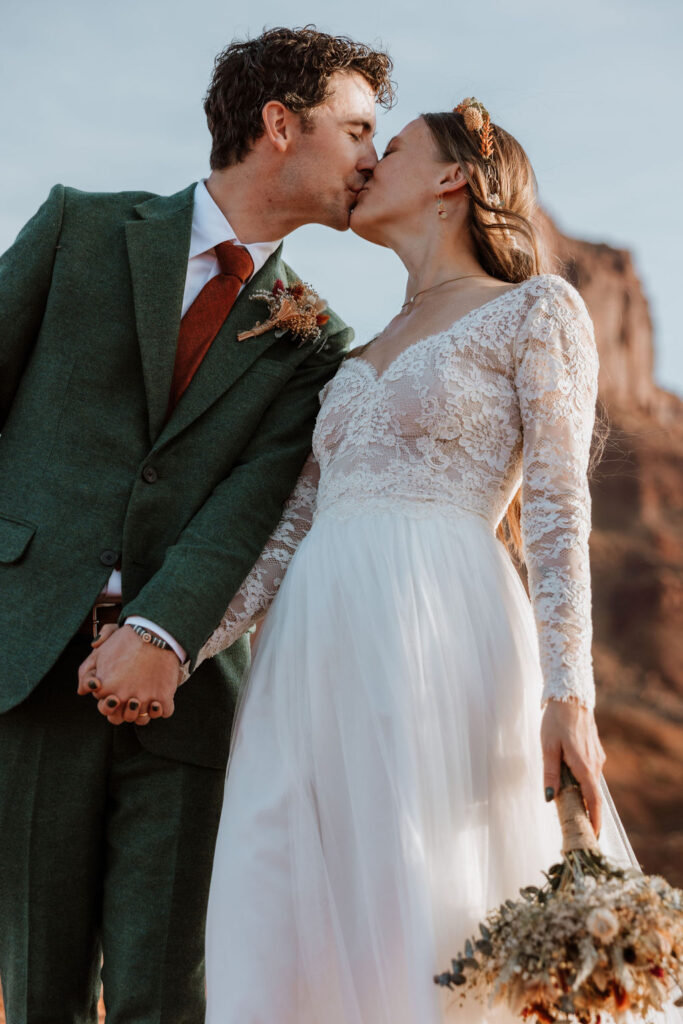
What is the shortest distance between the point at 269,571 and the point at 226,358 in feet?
1.90

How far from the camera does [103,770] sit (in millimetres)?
2758

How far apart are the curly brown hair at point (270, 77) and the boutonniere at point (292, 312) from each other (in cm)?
49

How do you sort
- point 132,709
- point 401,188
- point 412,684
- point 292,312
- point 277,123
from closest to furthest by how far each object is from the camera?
1. point 412,684
2. point 132,709
3. point 292,312
4. point 401,188
5. point 277,123

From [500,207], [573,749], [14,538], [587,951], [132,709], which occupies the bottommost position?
[587,951]

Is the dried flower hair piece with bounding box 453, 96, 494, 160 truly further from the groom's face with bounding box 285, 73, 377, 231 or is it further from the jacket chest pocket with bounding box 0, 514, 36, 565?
the jacket chest pocket with bounding box 0, 514, 36, 565

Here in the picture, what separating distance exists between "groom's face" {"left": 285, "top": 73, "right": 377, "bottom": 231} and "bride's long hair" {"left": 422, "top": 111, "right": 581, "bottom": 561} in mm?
270

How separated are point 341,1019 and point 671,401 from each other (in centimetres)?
2435

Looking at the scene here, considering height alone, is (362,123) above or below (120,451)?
above

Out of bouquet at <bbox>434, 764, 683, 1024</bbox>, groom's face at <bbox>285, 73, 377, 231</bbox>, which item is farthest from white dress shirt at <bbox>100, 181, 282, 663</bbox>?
bouquet at <bbox>434, 764, 683, 1024</bbox>

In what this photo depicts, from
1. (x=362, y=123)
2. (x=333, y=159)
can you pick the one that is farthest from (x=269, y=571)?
(x=362, y=123)

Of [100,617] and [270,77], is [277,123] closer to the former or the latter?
[270,77]

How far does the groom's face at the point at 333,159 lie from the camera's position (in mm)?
3285

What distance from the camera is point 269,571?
2854 mm

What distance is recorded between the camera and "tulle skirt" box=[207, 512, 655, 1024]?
213 centimetres
